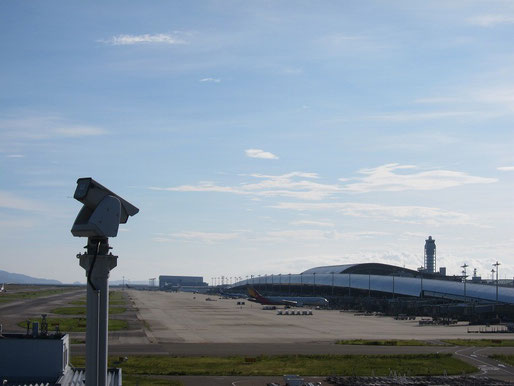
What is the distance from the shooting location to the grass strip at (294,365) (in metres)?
61.4

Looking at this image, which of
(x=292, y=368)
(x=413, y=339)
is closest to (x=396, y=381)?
(x=292, y=368)

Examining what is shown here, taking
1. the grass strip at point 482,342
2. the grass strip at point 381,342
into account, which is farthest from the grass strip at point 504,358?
the grass strip at point 381,342

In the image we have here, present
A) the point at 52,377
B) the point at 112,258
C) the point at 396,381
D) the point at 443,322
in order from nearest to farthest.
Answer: the point at 112,258 → the point at 52,377 → the point at 396,381 → the point at 443,322

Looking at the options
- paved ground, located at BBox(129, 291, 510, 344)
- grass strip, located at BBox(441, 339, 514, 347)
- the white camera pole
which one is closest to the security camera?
the white camera pole

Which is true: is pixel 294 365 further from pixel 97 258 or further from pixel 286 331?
pixel 97 258

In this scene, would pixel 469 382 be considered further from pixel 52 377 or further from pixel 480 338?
pixel 480 338

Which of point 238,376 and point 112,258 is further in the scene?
point 238,376

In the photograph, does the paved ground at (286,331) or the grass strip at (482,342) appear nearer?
the grass strip at (482,342)

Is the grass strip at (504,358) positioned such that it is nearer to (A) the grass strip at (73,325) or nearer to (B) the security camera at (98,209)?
(A) the grass strip at (73,325)

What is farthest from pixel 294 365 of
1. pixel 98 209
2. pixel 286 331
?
pixel 98 209

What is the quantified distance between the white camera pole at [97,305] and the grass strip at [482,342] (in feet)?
288

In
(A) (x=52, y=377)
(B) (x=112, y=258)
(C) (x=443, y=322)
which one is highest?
(B) (x=112, y=258)

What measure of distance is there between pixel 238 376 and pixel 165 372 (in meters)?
7.04

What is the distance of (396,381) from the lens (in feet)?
187
